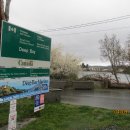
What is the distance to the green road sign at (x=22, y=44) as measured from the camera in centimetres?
898

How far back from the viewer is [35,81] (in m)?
11.0

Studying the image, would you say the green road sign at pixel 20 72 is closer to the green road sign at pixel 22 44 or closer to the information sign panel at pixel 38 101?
the green road sign at pixel 22 44

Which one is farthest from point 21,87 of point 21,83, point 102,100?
point 102,100

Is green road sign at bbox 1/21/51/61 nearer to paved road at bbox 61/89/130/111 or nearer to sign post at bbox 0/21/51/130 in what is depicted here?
sign post at bbox 0/21/51/130

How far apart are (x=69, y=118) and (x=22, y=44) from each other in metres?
3.62

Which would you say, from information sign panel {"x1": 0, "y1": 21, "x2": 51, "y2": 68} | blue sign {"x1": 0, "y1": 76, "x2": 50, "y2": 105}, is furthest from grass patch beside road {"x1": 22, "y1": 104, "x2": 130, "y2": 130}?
information sign panel {"x1": 0, "y1": 21, "x2": 51, "y2": 68}

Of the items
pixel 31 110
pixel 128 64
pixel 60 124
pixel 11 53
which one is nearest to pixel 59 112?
pixel 31 110

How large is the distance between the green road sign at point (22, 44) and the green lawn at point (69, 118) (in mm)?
2167

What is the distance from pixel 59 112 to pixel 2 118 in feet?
7.97

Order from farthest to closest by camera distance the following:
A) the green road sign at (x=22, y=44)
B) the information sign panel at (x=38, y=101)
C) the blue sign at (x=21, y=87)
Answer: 1. the information sign panel at (x=38, y=101)
2. the green road sign at (x=22, y=44)
3. the blue sign at (x=21, y=87)

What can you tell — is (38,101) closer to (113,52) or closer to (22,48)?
(22,48)

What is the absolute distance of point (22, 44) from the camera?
993cm

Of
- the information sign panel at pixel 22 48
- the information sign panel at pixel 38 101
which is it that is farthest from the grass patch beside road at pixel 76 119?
the information sign panel at pixel 22 48

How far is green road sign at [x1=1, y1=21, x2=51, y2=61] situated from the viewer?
8.98 metres
